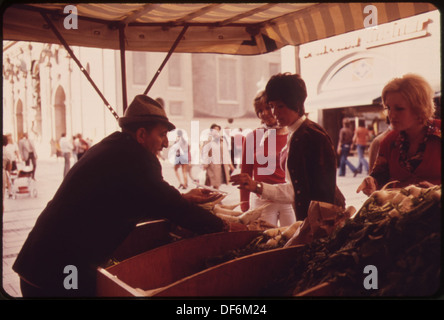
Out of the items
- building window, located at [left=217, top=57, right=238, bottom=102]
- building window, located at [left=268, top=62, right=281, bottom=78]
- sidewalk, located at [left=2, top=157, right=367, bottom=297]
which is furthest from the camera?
building window, located at [left=268, top=62, right=281, bottom=78]

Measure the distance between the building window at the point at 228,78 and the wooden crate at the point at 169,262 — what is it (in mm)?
14319

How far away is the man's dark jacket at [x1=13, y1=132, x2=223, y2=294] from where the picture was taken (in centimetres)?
157

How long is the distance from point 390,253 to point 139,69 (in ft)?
53.5

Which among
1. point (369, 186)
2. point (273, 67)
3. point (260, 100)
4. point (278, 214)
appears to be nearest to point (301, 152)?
point (369, 186)

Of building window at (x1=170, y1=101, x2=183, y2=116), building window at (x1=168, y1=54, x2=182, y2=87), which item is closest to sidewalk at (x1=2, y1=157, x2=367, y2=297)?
building window at (x1=170, y1=101, x2=183, y2=116)

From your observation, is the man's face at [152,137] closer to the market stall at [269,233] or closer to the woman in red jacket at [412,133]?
the market stall at [269,233]

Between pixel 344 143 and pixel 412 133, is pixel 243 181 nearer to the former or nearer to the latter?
pixel 412 133

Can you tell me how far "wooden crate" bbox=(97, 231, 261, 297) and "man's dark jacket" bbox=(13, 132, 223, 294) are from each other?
0.12 meters

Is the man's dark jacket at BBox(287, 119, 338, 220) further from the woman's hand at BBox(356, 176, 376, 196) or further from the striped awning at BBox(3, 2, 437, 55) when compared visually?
the striped awning at BBox(3, 2, 437, 55)

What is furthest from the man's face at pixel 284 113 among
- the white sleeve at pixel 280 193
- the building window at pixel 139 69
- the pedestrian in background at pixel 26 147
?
the building window at pixel 139 69

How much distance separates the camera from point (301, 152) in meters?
2.02

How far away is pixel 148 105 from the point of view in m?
1.75

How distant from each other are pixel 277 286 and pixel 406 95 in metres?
0.94
